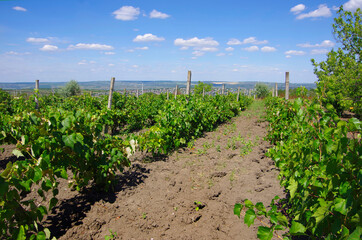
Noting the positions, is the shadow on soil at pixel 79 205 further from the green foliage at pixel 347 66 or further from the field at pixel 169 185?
the green foliage at pixel 347 66

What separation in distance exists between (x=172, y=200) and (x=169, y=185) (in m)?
0.47

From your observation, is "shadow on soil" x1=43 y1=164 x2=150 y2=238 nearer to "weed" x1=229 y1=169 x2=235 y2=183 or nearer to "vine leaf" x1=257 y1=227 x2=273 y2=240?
"weed" x1=229 y1=169 x2=235 y2=183

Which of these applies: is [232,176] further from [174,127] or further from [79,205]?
[79,205]

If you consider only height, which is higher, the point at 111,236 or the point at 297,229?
the point at 297,229

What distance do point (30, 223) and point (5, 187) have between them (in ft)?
2.74

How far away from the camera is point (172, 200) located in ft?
11.2

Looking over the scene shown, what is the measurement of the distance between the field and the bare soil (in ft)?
0.05

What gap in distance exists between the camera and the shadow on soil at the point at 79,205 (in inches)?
111

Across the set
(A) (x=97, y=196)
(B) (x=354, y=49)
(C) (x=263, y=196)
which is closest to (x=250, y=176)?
(C) (x=263, y=196)

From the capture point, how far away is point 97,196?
3436 millimetres

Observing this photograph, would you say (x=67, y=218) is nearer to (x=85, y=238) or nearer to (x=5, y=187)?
(x=85, y=238)

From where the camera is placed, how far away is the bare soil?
2.76 m

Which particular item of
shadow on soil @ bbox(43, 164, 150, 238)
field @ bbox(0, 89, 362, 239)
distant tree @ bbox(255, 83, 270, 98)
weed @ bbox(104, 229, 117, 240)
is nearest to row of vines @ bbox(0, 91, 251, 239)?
field @ bbox(0, 89, 362, 239)

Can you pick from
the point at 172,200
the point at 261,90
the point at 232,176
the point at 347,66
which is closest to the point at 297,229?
the point at 172,200
